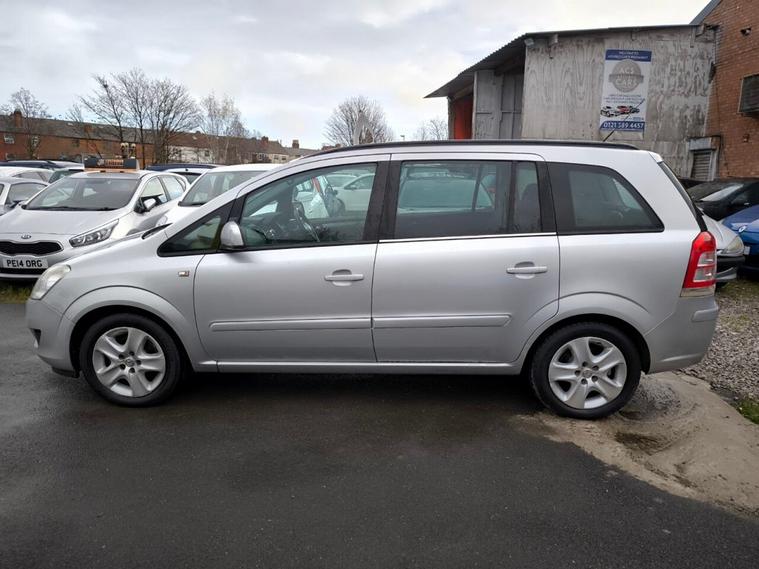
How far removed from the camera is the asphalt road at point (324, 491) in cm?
241

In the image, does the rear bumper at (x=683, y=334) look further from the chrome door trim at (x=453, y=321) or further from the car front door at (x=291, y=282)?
the car front door at (x=291, y=282)

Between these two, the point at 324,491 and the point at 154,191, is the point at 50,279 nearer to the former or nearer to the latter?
the point at 324,491

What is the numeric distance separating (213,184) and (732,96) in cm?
1330

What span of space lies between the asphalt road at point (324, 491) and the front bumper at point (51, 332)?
360mm

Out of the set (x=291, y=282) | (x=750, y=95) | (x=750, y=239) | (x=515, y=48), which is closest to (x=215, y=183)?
(x=291, y=282)

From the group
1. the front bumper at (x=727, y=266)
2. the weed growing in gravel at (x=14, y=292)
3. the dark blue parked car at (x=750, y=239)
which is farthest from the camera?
the dark blue parked car at (x=750, y=239)

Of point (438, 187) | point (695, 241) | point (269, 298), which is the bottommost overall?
point (269, 298)

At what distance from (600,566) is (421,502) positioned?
2.84 ft

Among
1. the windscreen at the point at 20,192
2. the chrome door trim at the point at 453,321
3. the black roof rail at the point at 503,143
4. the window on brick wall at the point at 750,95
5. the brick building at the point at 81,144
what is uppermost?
the brick building at the point at 81,144

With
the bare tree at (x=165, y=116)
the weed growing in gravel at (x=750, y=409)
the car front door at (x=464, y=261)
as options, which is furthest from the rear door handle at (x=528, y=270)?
the bare tree at (x=165, y=116)

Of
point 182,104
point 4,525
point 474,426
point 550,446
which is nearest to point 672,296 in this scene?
point 550,446

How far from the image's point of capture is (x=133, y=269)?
3.69 metres

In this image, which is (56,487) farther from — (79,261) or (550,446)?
(550,446)

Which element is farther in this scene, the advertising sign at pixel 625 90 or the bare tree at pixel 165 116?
the bare tree at pixel 165 116
